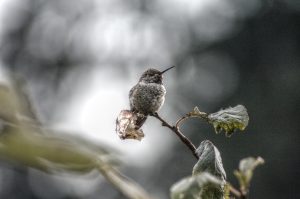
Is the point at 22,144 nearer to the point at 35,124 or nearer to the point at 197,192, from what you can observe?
the point at 35,124

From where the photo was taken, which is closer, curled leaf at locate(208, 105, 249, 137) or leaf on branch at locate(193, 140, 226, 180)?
leaf on branch at locate(193, 140, 226, 180)

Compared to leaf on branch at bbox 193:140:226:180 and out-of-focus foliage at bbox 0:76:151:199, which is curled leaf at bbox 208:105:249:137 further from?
out-of-focus foliage at bbox 0:76:151:199

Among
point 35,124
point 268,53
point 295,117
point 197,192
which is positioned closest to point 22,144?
point 35,124

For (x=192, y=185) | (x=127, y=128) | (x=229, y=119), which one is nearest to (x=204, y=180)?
(x=192, y=185)

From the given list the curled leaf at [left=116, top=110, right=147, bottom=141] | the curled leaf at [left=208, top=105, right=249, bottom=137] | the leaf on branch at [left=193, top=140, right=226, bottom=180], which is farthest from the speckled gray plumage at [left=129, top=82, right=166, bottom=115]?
the leaf on branch at [left=193, top=140, right=226, bottom=180]

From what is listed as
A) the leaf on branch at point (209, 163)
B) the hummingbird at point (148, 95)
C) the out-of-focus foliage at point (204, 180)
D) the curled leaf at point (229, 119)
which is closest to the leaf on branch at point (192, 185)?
the out-of-focus foliage at point (204, 180)

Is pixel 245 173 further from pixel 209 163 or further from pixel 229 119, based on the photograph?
pixel 229 119

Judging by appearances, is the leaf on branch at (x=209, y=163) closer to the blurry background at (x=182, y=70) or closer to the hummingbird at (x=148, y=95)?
the hummingbird at (x=148, y=95)
